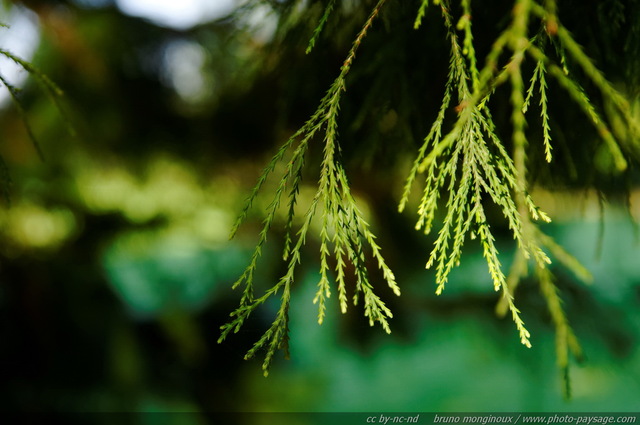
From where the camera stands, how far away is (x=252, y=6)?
5.03 feet

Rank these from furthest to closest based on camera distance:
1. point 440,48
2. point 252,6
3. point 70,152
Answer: point 70,152 → point 252,6 → point 440,48

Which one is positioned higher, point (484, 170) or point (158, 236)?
point (158, 236)

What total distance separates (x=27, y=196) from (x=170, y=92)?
1.20 meters

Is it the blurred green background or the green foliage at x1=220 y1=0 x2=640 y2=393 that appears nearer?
the green foliage at x1=220 y1=0 x2=640 y2=393

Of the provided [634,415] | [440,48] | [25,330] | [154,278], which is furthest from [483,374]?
[25,330]

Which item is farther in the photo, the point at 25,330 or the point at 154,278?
the point at 154,278

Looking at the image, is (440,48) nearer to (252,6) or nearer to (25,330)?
(252,6)

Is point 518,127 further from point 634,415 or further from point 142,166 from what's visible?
point 634,415

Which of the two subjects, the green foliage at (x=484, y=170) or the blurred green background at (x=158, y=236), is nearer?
the green foliage at (x=484, y=170)

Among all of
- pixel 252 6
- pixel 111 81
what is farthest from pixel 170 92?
pixel 252 6

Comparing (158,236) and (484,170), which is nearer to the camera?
(484,170)

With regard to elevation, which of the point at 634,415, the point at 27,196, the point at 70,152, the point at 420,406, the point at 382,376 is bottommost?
the point at 634,415

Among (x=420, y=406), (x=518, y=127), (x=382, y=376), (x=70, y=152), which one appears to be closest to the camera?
(x=518, y=127)

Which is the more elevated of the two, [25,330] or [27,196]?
[27,196]
